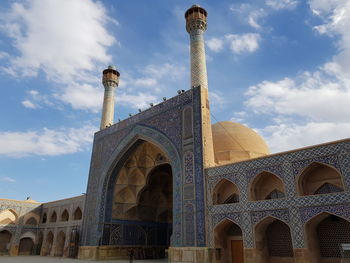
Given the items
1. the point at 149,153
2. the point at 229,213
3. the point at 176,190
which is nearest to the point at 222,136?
the point at 149,153

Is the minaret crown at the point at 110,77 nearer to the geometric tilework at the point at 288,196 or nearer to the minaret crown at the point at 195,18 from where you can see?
the minaret crown at the point at 195,18

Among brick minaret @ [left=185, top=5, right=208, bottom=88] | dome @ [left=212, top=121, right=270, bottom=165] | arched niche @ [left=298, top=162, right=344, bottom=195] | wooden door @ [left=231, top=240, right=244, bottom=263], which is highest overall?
brick minaret @ [left=185, top=5, right=208, bottom=88]

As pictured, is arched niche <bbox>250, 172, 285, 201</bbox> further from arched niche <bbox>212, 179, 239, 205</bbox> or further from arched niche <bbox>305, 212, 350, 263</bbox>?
arched niche <bbox>305, 212, 350, 263</bbox>

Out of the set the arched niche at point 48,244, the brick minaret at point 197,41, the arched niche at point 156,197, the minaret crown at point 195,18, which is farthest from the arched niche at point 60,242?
the minaret crown at point 195,18

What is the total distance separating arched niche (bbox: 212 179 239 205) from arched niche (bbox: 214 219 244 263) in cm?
75

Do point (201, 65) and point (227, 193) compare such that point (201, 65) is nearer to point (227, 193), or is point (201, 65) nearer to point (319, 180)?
point (227, 193)

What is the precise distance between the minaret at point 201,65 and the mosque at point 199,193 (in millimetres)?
40

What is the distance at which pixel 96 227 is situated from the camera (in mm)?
12578

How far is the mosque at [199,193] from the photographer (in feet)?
24.1

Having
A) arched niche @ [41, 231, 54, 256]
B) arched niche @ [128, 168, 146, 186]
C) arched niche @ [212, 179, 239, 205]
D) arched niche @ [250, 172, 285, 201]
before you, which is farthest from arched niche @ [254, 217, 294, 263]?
arched niche @ [41, 231, 54, 256]

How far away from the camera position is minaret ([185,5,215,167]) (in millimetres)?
9773

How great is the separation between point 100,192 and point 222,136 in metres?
5.88

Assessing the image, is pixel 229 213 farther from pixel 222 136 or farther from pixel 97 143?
pixel 97 143

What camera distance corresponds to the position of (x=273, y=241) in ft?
27.6
